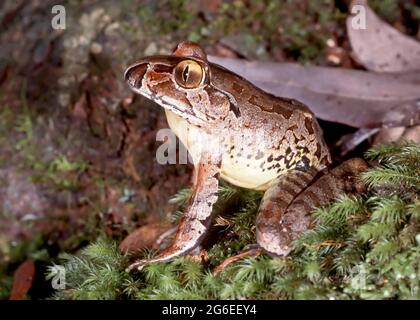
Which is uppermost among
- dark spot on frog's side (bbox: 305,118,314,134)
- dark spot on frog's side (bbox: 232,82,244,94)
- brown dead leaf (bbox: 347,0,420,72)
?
brown dead leaf (bbox: 347,0,420,72)

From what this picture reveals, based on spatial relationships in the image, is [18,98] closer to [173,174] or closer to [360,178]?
[173,174]

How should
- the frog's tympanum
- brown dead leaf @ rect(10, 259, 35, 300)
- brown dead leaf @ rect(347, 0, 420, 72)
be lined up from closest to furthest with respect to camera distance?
the frog's tympanum, brown dead leaf @ rect(10, 259, 35, 300), brown dead leaf @ rect(347, 0, 420, 72)

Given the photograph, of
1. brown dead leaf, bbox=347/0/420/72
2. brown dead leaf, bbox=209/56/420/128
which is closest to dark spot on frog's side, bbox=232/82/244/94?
brown dead leaf, bbox=209/56/420/128

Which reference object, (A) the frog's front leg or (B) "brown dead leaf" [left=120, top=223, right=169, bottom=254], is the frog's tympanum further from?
(B) "brown dead leaf" [left=120, top=223, right=169, bottom=254]

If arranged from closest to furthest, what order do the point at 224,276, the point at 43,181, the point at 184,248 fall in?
the point at 224,276, the point at 184,248, the point at 43,181

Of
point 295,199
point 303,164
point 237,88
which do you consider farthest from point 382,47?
point 295,199

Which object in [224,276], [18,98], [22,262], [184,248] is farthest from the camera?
[18,98]

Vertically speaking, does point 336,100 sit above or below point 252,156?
above
